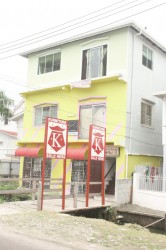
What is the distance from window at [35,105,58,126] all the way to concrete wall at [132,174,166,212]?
747 centimetres

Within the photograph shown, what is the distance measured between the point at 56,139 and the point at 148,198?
242 inches

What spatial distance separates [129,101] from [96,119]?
2.29 meters

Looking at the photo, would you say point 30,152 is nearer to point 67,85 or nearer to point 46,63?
point 67,85

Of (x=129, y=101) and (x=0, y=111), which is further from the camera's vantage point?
Answer: (x=0, y=111)

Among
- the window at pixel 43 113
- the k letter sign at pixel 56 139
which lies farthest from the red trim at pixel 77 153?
the k letter sign at pixel 56 139

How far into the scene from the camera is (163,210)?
1675cm

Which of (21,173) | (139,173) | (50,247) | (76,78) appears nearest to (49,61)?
(76,78)

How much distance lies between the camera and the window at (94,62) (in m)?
21.1

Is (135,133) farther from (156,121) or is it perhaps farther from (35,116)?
(35,116)

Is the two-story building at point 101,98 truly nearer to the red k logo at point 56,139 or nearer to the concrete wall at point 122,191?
the concrete wall at point 122,191

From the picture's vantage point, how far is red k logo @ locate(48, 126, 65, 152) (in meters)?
14.3

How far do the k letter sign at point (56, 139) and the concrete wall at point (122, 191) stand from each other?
4.19m

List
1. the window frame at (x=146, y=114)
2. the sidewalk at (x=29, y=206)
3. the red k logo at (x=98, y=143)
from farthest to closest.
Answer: the window frame at (x=146, y=114) → the red k logo at (x=98, y=143) → the sidewalk at (x=29, y=206)

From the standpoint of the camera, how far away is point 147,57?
22.0m
